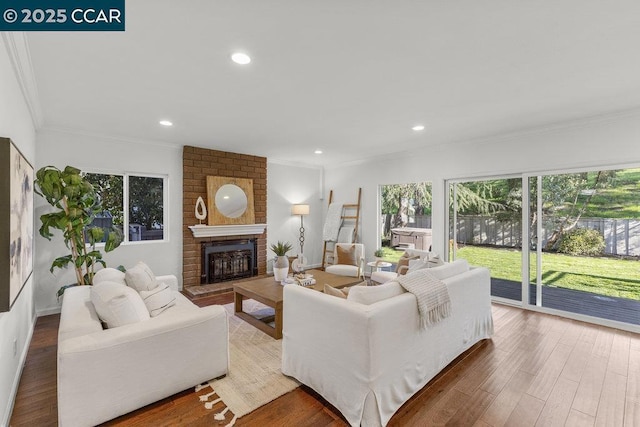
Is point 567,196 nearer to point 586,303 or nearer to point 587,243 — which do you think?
point 587,243

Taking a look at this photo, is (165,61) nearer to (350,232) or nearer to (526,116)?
(526,116)

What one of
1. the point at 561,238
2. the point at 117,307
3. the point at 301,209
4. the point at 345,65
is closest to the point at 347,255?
the point at 301,209

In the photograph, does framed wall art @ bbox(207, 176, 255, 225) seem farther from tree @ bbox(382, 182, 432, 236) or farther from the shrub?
the shrub

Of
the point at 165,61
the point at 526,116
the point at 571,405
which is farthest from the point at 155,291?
the point at 526,116

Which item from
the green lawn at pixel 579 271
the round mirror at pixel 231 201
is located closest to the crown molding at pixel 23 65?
the round mirror at pixel 231 201

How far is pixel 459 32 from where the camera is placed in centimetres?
188

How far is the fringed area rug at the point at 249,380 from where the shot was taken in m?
2.10

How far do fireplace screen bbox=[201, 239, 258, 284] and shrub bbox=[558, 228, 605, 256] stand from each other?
4.90 meters

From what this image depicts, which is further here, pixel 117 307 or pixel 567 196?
pixel 567 196

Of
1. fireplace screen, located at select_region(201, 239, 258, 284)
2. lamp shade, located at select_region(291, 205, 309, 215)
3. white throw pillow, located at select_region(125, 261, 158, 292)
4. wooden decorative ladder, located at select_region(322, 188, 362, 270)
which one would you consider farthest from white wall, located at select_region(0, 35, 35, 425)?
wooden decorative ladder, located at select_region(322, 188, 362, 270)

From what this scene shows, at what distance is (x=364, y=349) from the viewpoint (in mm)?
1808

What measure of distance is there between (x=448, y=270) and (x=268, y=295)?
188 cm

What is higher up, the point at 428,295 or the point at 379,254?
the point at 428,295

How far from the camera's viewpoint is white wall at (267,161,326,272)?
625 centimetres
